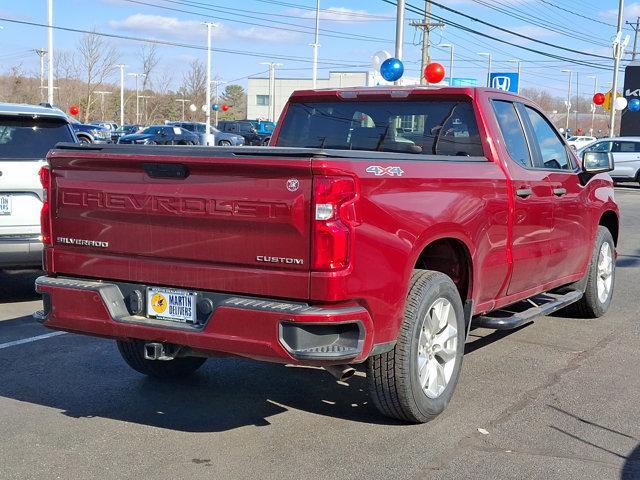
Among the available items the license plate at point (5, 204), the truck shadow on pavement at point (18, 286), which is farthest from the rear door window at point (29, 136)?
the truck shadow on pavement at point (18, 286)

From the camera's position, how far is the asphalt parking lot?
171 inches

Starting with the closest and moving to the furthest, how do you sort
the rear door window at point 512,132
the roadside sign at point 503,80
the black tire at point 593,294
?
the rear door window at point 512,132
the black tire at point 593,294
the roadside sign at point 503,80

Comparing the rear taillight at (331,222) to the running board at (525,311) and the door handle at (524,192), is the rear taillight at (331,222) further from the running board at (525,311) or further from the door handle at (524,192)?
the door handle at (524,192)

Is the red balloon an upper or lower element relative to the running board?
upper

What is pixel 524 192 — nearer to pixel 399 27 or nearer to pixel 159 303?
pixel 159 303

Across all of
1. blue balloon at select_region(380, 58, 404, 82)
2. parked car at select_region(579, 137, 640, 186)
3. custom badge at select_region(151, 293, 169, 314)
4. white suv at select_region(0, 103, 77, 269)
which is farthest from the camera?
parked car at select_region(579, 137, 640, 186)

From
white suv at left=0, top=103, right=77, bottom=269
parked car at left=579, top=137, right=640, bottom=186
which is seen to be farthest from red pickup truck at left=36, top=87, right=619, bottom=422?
parked car at left=579, top=137, right=640, bottom=186

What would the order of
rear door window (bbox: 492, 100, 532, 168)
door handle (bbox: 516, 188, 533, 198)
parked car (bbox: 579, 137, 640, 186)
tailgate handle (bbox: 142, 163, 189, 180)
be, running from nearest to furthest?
1. tailgate handle (bbox: 142, 163, 189, 180)
2. door handle (bbox: 516, 188, 533, 198)
3. rear door window (bbox: 492, 100, 532, 168)
4. parked car (bbox: 579, 137, 640, 186)

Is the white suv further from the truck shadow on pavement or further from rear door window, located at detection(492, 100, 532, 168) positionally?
rear door window, located at detection(492, 100, 532, 168)

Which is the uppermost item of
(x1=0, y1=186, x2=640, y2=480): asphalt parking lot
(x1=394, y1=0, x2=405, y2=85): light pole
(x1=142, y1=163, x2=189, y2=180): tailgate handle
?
(x1=394, y1=0, x2=405, y2=85): light pole

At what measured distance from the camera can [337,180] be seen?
4129 millimetres

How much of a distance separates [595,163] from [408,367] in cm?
332

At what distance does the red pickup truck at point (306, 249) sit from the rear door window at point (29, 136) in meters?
3.35

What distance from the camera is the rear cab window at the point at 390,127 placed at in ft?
19.5
